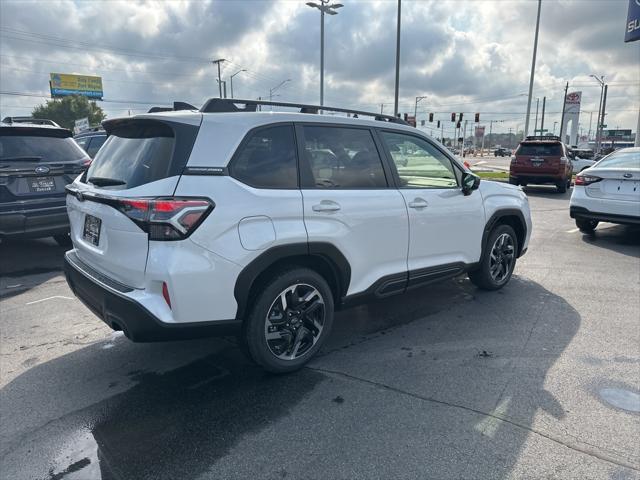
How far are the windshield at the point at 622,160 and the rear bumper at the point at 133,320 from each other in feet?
24.3

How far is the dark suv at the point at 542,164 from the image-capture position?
582 inches

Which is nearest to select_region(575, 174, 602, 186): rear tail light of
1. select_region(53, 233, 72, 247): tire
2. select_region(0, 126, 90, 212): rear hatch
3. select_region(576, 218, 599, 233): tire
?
select_region(576, 218, 599, 233): tire

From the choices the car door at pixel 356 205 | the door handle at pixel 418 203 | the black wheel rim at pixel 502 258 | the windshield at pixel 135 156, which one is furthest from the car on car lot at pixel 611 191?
the windshield at pixel 135 156

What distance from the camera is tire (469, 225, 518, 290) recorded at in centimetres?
501

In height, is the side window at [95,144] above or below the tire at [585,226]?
above

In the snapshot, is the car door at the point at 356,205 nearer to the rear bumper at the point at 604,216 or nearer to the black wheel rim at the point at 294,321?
the black wheel rim at the point at 294,321

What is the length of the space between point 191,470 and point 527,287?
14.3 feet

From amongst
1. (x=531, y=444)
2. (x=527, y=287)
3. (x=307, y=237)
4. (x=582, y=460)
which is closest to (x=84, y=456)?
(x=307, y=237)

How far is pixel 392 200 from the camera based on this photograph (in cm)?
381

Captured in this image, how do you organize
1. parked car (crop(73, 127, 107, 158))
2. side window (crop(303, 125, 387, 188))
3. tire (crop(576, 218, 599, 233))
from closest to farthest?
side window (crop(303, 125, 387, 188)) < tire (crop(576, 218, 599, 233)) < parked car (crop(73, 127, 107, 158))

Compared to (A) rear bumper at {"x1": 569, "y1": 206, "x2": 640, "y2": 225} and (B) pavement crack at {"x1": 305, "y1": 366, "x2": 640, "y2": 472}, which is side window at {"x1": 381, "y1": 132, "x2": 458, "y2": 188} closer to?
(B) pavement crack at {"x1": 305, "y1": 366, "x2": 640, "y2": 472}

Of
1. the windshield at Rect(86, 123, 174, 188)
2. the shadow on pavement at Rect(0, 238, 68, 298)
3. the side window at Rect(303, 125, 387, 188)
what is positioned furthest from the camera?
the shadow on pavement at Rect(0, 238, 68, 298)

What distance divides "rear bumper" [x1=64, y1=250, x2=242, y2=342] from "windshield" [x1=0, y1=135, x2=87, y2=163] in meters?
3.54

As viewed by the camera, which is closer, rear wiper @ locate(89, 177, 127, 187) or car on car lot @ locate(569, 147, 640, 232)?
rear wiper @ locate(89, 177, 127, 187)
